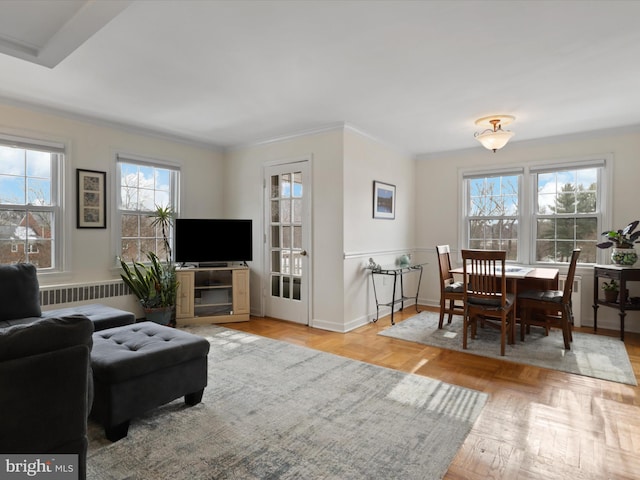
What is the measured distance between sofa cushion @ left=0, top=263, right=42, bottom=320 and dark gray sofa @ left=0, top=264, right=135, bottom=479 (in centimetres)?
206

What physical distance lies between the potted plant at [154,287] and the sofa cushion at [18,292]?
1088mm

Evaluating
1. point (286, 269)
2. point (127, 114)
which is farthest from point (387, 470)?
point (127, 114)

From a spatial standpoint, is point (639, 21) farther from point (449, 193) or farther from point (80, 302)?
point (80, 302)

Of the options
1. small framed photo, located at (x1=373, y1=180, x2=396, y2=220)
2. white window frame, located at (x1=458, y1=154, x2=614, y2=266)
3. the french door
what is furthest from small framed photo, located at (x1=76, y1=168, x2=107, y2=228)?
white window frame, located at (x1=458, y1=154, x2=614, y2=266)

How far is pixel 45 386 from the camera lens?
1.40 m

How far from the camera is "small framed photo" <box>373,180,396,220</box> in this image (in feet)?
16.3

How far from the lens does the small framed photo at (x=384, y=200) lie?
16.3 feet

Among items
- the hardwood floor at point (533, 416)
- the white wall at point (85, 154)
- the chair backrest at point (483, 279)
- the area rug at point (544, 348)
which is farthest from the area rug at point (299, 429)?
the white wall at point (85, 154)

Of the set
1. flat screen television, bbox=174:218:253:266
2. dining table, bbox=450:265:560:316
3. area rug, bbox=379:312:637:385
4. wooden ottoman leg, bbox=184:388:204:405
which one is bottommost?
area rug, bbox=379:312:637:385

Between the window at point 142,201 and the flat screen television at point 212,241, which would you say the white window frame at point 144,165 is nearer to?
the window at point 142,201

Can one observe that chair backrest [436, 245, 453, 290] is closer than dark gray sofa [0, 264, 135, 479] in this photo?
No

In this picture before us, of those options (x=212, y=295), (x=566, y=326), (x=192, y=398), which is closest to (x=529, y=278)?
(x=566, y=326)

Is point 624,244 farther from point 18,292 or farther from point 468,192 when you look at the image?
point 18,292

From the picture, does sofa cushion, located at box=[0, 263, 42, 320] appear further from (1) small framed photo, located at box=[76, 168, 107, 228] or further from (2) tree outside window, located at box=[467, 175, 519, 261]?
(2) tree outside window, located at box=[467, 175, 519, 261]
